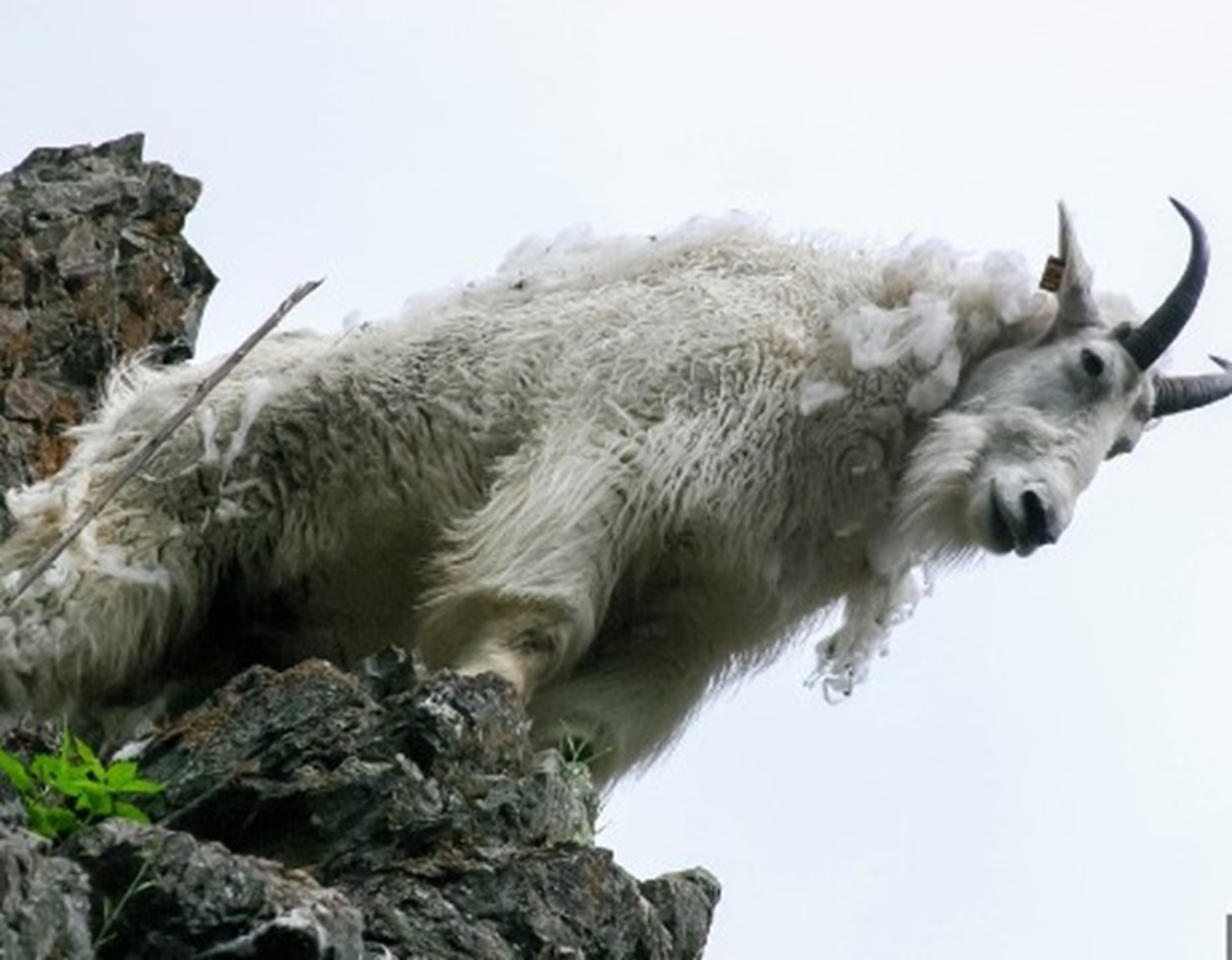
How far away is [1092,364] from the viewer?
10.8 metres

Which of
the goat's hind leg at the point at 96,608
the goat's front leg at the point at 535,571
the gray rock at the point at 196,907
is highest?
the gray rock at the point at 196,907

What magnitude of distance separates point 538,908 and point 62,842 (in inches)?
42.0

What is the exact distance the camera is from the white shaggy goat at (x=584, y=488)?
32.7 ft

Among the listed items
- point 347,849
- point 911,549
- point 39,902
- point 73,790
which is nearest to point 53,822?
point 73,790

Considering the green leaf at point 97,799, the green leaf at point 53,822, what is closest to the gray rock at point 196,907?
the green leaf at point 53,822

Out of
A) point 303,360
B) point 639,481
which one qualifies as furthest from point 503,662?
point 303,360

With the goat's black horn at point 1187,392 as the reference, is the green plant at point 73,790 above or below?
below

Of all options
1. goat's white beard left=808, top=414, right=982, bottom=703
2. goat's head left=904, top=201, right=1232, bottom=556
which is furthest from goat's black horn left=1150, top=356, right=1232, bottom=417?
goat's white beard left=808, top=414, right=982, bottom=703

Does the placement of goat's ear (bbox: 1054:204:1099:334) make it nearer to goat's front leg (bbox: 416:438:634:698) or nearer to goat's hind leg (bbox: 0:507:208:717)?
goat's front leg (bbox: 416:438:634:698)

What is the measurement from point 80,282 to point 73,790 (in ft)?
12.6

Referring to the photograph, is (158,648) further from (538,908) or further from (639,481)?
(538,908)

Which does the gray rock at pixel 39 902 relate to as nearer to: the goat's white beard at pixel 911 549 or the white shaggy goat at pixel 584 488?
the white shaggy goat at pixel 584 488

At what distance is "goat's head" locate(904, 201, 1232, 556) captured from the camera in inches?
408

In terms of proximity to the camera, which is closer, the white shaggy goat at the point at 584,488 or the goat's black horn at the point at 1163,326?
the white shaggy goat at the point at 584,488
